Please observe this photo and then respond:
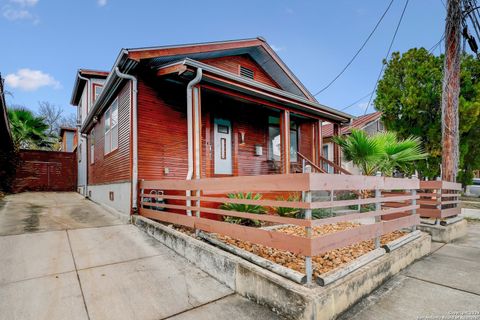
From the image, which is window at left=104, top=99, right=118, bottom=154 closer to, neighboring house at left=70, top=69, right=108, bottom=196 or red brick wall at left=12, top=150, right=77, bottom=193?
neighboring house at left=70, top=69, right=108, bottom=196

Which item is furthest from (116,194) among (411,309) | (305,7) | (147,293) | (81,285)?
(305,7)

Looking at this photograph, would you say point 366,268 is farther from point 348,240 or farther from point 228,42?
point 228,42

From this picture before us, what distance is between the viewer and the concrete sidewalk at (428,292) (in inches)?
98.0

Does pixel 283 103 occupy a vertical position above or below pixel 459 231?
above

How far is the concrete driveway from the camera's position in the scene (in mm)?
2480

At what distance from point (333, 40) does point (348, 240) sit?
13988mm

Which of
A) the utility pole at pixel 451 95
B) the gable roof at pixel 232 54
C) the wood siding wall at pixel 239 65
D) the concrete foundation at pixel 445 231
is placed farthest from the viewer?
the wood siding wall at pixel 239 65

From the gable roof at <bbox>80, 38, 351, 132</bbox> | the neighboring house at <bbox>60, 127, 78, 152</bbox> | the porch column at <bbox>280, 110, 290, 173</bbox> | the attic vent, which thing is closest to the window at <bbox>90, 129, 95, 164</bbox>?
the gable roof at <bbox>80, 38, 351, 132</bbox>

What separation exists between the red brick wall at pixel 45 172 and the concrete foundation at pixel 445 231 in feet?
49.8

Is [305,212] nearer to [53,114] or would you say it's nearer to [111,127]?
[111,127]

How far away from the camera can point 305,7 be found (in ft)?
38.7

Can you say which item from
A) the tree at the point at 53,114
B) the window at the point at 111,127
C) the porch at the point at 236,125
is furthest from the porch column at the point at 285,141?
the tree at the point at 53,114

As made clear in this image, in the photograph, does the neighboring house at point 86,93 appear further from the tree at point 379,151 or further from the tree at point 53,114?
the tree at point 53,114

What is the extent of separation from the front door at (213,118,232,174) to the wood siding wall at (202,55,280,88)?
1.76m
